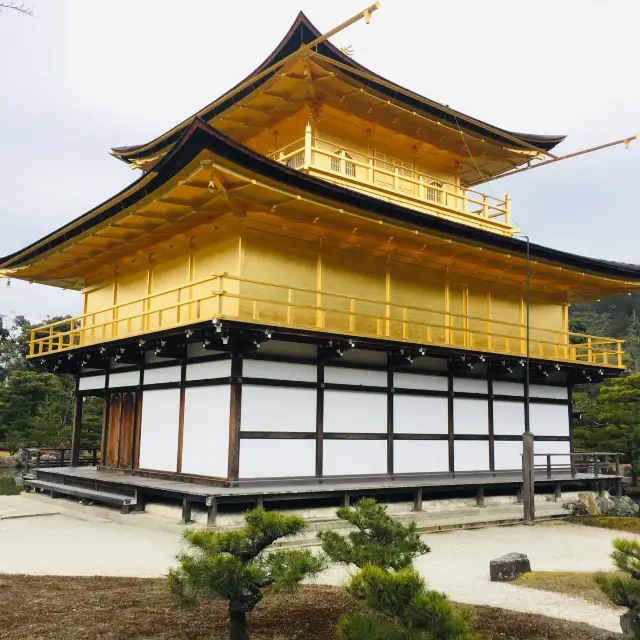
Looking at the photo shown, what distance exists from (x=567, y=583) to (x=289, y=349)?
7590mm

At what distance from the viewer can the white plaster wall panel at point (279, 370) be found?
45.6ft

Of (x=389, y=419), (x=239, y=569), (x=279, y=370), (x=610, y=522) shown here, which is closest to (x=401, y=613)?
(x=239, y=569)

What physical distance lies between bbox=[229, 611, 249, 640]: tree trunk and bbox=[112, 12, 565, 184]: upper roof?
11949 mm

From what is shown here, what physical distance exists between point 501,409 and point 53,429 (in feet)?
85.7

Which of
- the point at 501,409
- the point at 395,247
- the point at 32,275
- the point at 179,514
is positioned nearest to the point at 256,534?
the point at 179,514

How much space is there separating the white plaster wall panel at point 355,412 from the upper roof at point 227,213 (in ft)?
12.2

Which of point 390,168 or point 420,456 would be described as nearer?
point 420,456

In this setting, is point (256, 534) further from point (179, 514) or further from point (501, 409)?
point (501, 409)

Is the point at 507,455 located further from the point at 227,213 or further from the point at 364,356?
the point at 227,213

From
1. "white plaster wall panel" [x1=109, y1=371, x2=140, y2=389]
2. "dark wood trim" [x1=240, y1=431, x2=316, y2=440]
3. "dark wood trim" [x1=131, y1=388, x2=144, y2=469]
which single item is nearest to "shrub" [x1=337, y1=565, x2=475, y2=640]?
"dark wood trim" [x1=240, y1=431, x2=316, y2=440]

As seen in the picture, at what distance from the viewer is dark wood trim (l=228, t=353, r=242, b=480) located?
43.9ft

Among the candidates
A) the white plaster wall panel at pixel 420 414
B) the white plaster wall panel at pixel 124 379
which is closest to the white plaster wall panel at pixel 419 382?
the white plaster wall panel at pixel 420 414

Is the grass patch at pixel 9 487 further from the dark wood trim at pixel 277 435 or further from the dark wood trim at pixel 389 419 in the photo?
the dark wood trim at pixel 389 419

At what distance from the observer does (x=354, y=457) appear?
15391 mm
